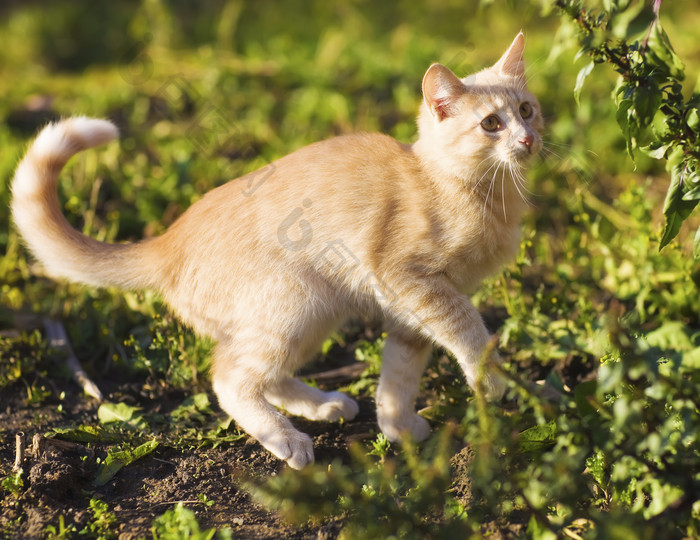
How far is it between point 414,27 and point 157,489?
4.94 metres

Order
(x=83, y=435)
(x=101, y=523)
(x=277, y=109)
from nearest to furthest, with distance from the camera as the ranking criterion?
1. (x=101, y=523)
2. (x=83, y=435)
3. (x=277, y=109)

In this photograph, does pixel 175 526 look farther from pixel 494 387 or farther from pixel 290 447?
pixel 494 387

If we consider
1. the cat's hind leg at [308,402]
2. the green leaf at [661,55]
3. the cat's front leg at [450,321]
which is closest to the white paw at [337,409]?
the cat's hind leg at [308,402]

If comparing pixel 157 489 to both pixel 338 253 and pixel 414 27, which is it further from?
pixel 414 27

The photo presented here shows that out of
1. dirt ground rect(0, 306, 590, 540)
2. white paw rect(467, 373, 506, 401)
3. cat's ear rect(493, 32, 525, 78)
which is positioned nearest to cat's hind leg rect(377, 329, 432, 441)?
dirt ground rect(0, 306, 590, 540)

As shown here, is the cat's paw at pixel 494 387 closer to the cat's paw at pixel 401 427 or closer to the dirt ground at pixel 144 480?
the cat's paw at pixel 401 427

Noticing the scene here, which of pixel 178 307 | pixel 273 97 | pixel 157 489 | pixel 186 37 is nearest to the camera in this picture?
pixel 157 489

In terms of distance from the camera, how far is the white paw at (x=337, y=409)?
7.99ft

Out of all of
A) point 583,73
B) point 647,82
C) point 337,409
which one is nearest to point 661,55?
point 647,82

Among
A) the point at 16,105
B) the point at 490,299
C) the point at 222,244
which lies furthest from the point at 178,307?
the point at 16,105

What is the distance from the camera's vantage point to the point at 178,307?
2.40 m

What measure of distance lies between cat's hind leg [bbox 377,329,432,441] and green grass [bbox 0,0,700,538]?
3.2 inches

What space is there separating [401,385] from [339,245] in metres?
0.52

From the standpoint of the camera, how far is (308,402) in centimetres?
245
